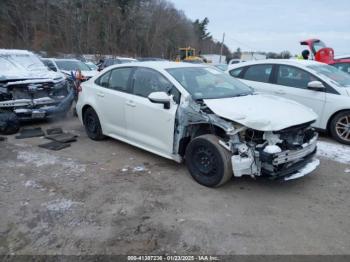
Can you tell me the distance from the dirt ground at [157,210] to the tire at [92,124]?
1.01m

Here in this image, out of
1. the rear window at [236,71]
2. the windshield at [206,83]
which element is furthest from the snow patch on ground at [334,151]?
the rear window at [236,71]

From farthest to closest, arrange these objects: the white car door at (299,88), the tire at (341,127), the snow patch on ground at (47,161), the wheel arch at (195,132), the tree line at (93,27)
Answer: the tree line at (93,27)
the white car door at (299,88)
the tire at (341,127)
the snow patch on ground at (47,161)
the wheel arch at (195,132)

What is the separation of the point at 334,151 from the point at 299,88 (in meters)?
1.58

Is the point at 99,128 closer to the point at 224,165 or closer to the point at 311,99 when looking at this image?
the point at 224,165

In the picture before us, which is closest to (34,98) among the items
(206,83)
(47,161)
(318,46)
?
(47,161)

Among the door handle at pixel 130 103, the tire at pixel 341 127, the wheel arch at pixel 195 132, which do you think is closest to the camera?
the wheel arch at pixel 195 132

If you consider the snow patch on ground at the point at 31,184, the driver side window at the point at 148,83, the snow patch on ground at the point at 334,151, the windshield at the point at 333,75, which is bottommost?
the snow patch on ground at the point at 31,184

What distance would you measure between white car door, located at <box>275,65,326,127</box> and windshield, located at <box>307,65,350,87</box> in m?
0.27

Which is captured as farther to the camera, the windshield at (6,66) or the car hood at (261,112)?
the windshield at (6,66)

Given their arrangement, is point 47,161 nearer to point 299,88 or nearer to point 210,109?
point 210,109

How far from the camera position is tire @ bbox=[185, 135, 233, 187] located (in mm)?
3844

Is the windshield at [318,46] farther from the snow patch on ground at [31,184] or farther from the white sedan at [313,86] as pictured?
the snow patch on ground at [31,184]

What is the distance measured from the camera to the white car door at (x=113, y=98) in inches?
207

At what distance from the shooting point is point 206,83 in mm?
4766
